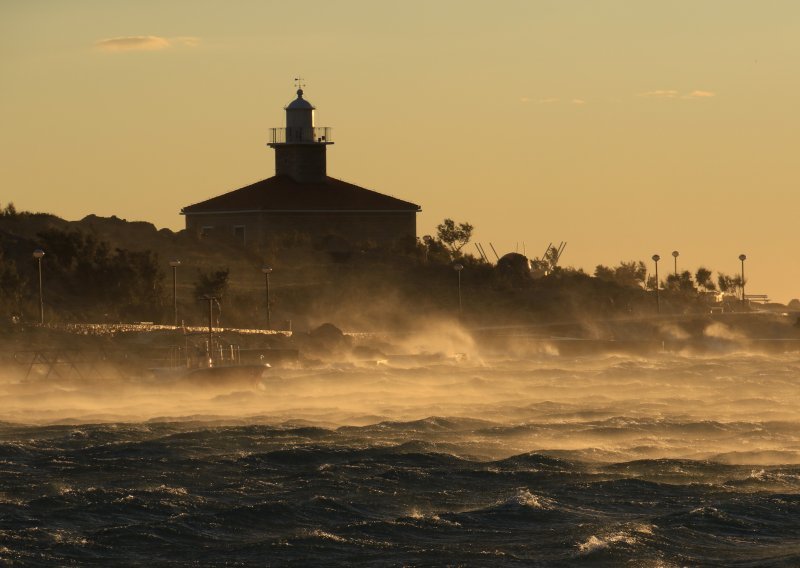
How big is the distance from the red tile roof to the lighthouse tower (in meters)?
0.55

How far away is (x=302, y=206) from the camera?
9388cm

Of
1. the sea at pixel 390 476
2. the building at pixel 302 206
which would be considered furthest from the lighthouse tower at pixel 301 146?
the sea at pixel 390 476

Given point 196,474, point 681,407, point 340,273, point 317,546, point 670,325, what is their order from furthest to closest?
point 340,273 → point 670,325 → point 681,407 → point 196,474 → point 317,546

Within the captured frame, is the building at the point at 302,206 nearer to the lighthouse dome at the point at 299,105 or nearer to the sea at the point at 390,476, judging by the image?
the lighthouse dome at the point at 299,105

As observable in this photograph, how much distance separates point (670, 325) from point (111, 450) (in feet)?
167

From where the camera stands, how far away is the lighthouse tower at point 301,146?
95.9 metres

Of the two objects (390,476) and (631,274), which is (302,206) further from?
(390,476)

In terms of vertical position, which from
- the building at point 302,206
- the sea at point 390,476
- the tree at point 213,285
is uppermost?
the building at point 302,206

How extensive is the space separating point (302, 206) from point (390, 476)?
61352 mm

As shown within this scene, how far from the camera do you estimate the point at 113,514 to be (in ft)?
95.0

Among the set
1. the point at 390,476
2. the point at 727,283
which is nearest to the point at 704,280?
the point at 727,283

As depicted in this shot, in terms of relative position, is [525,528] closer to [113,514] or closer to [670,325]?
[113,514]

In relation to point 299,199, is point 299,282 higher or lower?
lower

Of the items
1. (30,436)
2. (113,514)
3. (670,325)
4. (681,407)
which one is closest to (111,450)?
(30,436)
